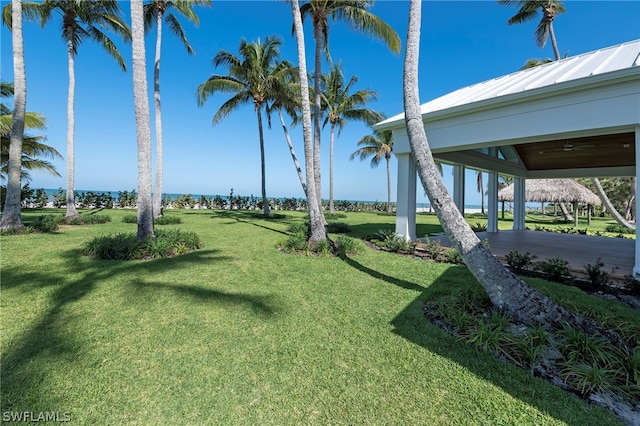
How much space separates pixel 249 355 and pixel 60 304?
10.1 ft

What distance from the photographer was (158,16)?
519 inches

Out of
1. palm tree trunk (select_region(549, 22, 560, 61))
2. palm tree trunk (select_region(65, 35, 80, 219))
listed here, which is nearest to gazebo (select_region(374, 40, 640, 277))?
palm tree trunk (select_region(549, 22, 560, 61))

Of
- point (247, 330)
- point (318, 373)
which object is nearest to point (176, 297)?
point (247, 330)

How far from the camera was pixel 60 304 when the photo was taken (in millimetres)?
3850

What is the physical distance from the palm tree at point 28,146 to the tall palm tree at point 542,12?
1028 inches

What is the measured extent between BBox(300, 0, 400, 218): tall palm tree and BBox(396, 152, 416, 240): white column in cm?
262

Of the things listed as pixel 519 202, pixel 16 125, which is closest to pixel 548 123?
pixel 519 202

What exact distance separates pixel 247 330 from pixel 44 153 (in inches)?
885

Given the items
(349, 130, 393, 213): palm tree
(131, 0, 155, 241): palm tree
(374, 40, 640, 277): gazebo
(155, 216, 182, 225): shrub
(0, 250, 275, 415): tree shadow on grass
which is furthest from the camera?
(349, 130, 393, 213): palm tree

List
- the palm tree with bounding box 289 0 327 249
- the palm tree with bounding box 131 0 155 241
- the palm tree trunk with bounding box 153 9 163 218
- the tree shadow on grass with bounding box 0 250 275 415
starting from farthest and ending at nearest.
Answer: the palm tree trunk with bounding box 153 9 163 218 → the palm tree with bounding box 289 0 327 249 → the palm tree with bounding box 131 0 155 241 → the tree shadow on grass with bounding box 0 250 275 415

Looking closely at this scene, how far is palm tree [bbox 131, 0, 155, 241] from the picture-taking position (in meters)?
6.62

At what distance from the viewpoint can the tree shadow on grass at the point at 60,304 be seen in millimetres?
2277

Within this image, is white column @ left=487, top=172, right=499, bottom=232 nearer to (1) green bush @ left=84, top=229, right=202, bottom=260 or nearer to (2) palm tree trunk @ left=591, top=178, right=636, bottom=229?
(2) palm tree trunk @ left=591, top=178, right=636, bottom=229

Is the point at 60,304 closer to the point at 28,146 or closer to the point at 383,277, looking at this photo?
the point at 383,277
